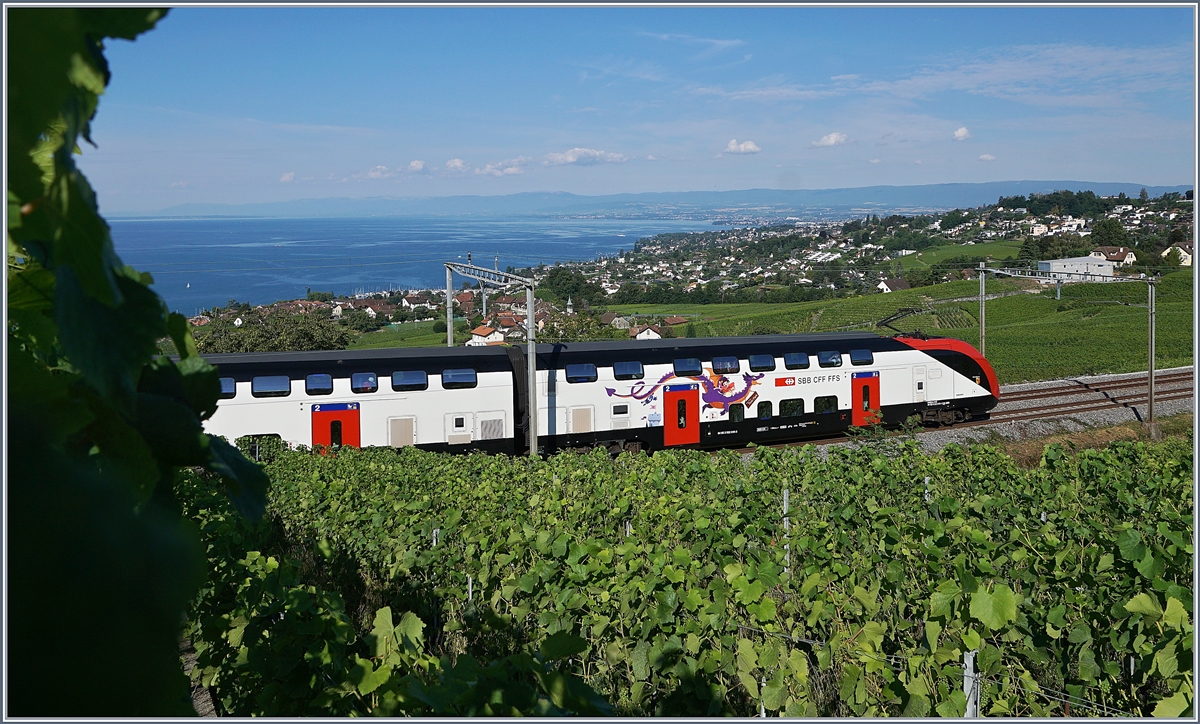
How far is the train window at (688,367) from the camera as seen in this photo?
18781 millimetres

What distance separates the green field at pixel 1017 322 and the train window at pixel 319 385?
12.9m

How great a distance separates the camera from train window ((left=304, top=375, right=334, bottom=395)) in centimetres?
1727

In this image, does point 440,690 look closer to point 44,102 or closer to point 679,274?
point 44,102

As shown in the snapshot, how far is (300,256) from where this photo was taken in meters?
129

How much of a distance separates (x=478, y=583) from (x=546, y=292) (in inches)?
2346

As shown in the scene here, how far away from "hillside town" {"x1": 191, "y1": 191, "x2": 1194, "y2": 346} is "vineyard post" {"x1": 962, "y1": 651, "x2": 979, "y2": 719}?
22.3 meters

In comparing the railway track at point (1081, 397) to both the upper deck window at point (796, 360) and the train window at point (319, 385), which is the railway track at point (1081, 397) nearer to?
the upper deck window at point (796, 360)

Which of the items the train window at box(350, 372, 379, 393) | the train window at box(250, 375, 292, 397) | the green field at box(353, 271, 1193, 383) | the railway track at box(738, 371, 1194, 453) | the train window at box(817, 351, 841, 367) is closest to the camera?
the train window at box(250, 375, 292, 397)

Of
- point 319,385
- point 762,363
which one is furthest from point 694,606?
point 762,363

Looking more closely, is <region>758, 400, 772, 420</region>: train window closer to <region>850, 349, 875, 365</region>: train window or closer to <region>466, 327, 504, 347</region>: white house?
<region>850, 349, 875, 365</region>: train window

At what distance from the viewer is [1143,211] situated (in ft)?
212

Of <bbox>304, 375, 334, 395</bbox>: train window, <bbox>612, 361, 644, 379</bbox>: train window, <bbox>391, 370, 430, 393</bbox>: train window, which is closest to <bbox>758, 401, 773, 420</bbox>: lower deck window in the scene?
<bbox>612, 361, 644, 379</bbox>: train window

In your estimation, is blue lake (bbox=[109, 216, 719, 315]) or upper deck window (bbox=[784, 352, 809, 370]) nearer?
upper deck window (bbox=[784, 352, 809, 370])

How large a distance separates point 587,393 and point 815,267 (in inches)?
2355
